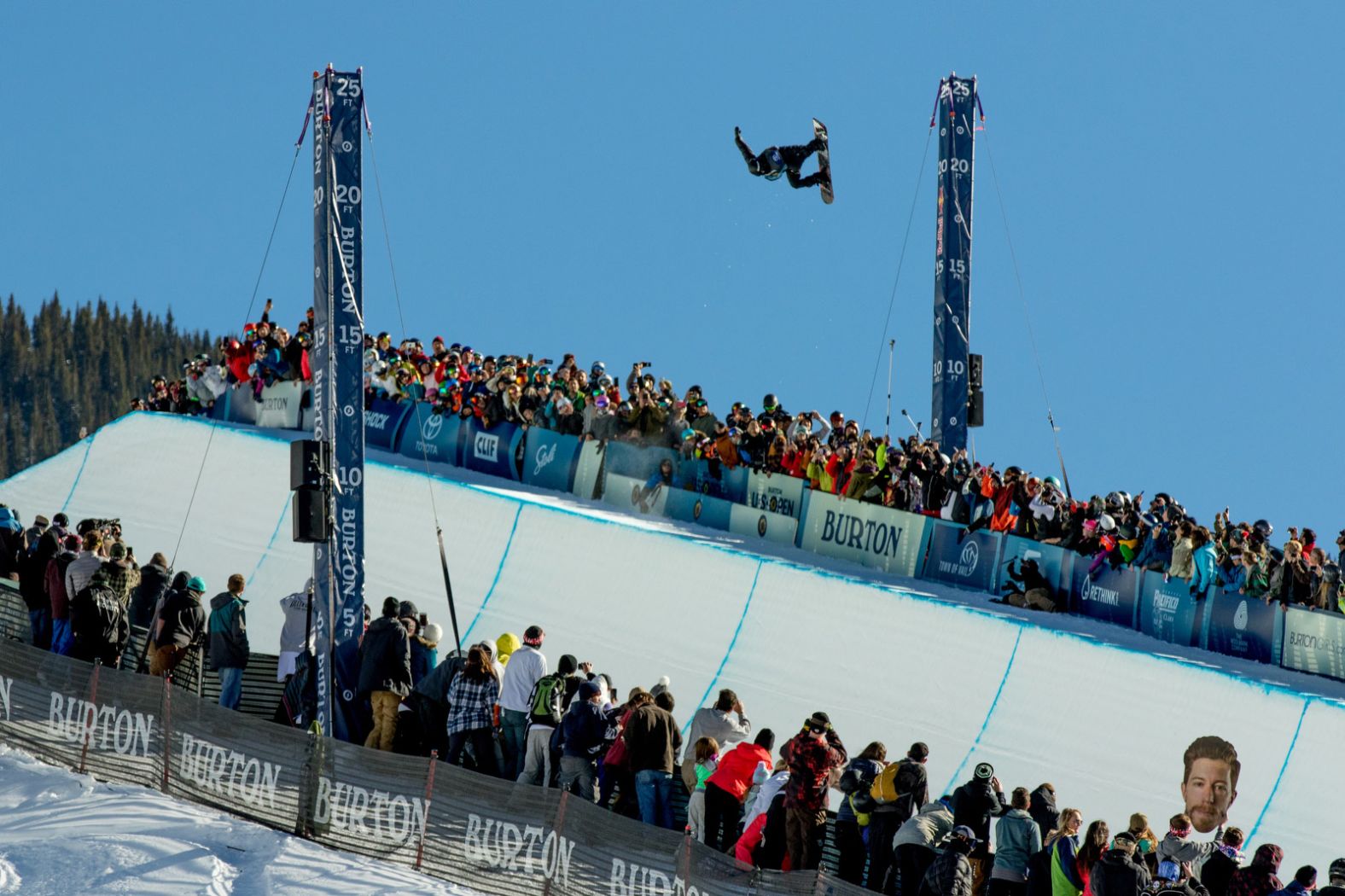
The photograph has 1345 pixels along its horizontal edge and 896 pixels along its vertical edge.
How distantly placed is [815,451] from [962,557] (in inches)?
101

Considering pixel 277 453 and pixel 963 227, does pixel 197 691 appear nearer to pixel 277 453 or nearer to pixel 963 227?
pixel 277 453

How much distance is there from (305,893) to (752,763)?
3056mm

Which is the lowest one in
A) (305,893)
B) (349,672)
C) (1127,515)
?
(305,893)

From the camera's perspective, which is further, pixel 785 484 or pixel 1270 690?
pixel 785 484

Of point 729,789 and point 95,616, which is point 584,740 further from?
point 95,616

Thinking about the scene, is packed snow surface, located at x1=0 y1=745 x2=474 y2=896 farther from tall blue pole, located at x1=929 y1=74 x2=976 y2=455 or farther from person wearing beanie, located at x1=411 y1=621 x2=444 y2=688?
tall blue pole, located at x1=929 y1=74 x2=976 y2=455

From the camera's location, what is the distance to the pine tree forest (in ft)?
468

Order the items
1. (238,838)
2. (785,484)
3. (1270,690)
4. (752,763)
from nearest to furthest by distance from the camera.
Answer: (752,763) → (238,838) → (1270,690) → (785,484)

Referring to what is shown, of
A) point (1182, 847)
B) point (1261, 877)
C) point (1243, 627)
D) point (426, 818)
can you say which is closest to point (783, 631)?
point (1243, 627)

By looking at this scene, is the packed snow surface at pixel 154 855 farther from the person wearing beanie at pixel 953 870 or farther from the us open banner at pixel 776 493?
the us open banner at pixel 776 493

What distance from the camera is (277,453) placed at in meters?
28.7

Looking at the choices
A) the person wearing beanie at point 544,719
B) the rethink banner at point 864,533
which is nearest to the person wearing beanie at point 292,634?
the person wearing beanie at point 544,719

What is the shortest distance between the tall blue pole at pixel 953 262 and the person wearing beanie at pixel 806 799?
50.6 ft

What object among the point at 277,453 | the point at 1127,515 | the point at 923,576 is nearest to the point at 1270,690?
the point at 1127,515
